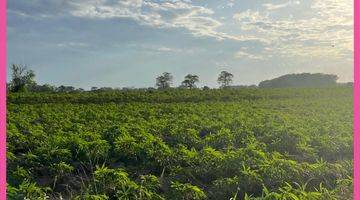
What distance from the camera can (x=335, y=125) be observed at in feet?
39.2

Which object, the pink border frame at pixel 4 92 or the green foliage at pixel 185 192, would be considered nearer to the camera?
the pink border frame at pixel 4 92

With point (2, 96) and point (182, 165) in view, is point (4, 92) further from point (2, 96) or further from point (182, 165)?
point (182, 165)

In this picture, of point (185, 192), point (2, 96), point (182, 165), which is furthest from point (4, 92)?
point (182, 165)

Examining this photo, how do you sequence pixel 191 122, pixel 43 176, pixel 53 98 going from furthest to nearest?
pixel 53 98, pixel 191 122, pixel 43 176

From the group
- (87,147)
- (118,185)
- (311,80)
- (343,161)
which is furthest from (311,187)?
(311,80)

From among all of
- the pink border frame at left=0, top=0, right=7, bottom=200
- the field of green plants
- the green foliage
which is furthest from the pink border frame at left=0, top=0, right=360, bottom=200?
the green foliage

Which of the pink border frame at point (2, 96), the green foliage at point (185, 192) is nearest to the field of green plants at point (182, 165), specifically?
the green foliage at point (185, 192)

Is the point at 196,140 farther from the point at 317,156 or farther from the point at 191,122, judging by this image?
the point at 191,122

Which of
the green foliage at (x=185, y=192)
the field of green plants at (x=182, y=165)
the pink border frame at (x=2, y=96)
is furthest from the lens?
the field of green plants at (x=182, y=165)

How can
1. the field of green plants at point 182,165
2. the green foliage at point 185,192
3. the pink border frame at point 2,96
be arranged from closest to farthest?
the pink border frame at point 2,96, the green foliage at point 185,192, the field of green plants at point 182,165

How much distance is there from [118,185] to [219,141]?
3.69 meters

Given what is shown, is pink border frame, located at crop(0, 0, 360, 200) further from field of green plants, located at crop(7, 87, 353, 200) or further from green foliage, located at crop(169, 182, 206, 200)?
green foliage, located at crop(169, 182, 206, 200)

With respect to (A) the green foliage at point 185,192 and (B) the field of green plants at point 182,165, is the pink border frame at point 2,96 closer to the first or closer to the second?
(B) the field of green plants at point 182,165

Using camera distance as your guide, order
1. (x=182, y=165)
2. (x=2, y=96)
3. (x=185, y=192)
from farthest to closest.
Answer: (x=182, y=165)
(x=185, y=192)
(x=2, y=96)
